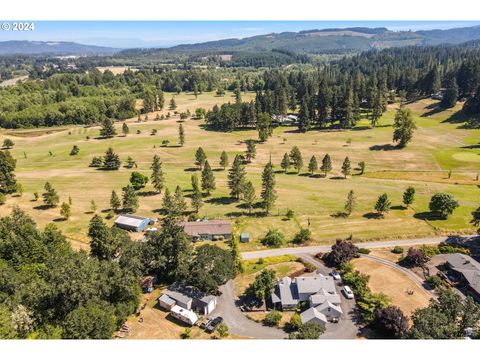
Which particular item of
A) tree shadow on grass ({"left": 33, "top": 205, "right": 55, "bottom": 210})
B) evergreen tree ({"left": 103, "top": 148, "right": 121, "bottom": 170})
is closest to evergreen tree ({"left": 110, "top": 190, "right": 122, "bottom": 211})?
tree shadow on grass ({"left": 33, "top": 205, "right": 55, "bottom": 210})

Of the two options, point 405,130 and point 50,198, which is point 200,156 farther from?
point 405,130

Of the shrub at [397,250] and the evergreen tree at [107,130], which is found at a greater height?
the evergreen tree at [107,130]

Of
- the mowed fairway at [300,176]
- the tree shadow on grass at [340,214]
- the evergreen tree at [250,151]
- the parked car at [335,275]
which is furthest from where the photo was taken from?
the evergreen tree at [250,151]

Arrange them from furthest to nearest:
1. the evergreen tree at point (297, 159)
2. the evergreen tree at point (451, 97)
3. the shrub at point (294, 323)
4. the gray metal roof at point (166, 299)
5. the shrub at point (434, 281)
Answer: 1. the evergreen tree at point (451, 97)
2. the evergreen tree at point (297, 159)
3. the shrub at point (434, 281)
4. the gray metal roof at point (166, 299)
5. the shrub at point (294, 323)

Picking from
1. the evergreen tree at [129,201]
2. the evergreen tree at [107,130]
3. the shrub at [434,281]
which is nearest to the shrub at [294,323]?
the shrub at [434,281]

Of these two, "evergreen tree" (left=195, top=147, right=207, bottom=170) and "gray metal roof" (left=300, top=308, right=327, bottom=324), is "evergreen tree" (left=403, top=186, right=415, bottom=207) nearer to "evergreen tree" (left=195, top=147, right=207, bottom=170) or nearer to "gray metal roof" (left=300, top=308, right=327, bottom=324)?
"gray metal roof" (left=300, top=308, right=327, bottom=324)

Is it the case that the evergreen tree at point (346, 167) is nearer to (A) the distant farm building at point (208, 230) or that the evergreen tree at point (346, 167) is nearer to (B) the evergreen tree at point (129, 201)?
(A) the distant farm building at point (208, 230)

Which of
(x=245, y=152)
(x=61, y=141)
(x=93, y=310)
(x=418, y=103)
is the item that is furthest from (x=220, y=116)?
(x=93, y=310)

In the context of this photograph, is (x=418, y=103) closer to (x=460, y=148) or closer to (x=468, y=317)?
(x=460, y=148)
